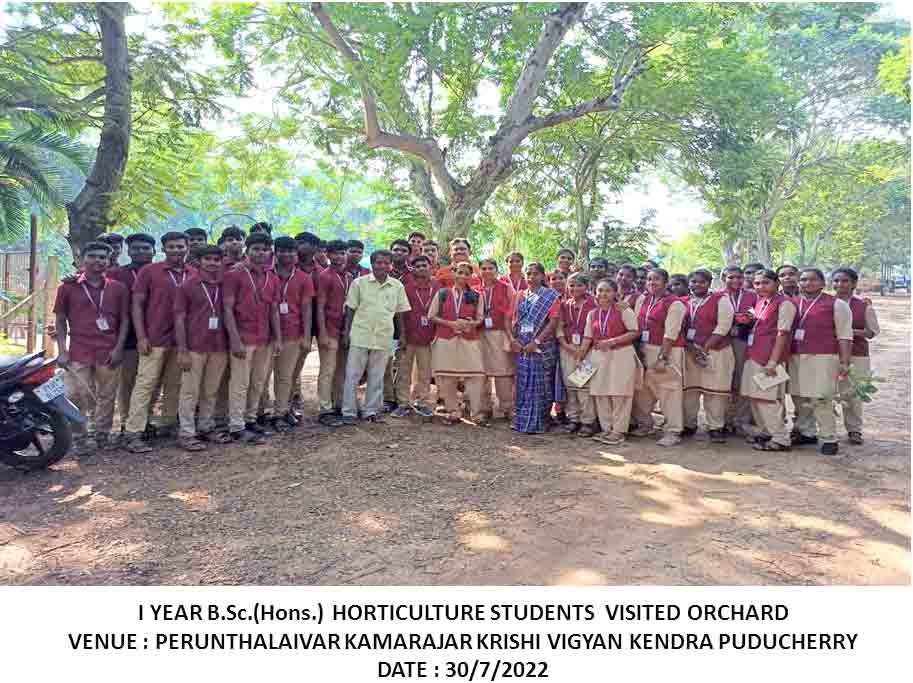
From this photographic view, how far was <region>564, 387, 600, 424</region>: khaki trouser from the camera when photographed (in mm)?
6262

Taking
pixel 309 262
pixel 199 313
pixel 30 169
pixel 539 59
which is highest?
pixel 539 59

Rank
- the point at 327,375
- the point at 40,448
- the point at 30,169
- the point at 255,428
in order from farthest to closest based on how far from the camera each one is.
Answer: the point at 30,169 < the point at 327,375 < the point at 255,428 < the point at 40,448

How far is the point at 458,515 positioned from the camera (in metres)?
4.10

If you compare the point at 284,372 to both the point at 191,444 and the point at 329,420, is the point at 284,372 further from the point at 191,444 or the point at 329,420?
the point at 191,444

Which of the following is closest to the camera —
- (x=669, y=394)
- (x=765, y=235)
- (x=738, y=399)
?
(x=669, y=394)

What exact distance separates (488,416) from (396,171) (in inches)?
325

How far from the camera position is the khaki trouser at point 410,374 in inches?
269

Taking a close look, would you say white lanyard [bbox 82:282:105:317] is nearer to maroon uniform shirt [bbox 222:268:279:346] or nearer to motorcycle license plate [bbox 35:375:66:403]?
motorcycle license plate [bbox 35:375:66:403]

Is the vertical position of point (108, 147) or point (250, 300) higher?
point (108, 147)

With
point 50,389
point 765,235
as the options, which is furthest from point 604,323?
point 765,235

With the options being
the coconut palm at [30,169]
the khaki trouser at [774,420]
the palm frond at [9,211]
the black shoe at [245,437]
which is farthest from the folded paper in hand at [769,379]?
the palm frond at [9,211]

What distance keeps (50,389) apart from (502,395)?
4.11 meters

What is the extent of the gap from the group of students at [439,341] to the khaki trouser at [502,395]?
0.08 ft

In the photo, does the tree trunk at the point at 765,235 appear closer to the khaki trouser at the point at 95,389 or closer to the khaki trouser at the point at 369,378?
the khaki trouser at the point at 369,378
